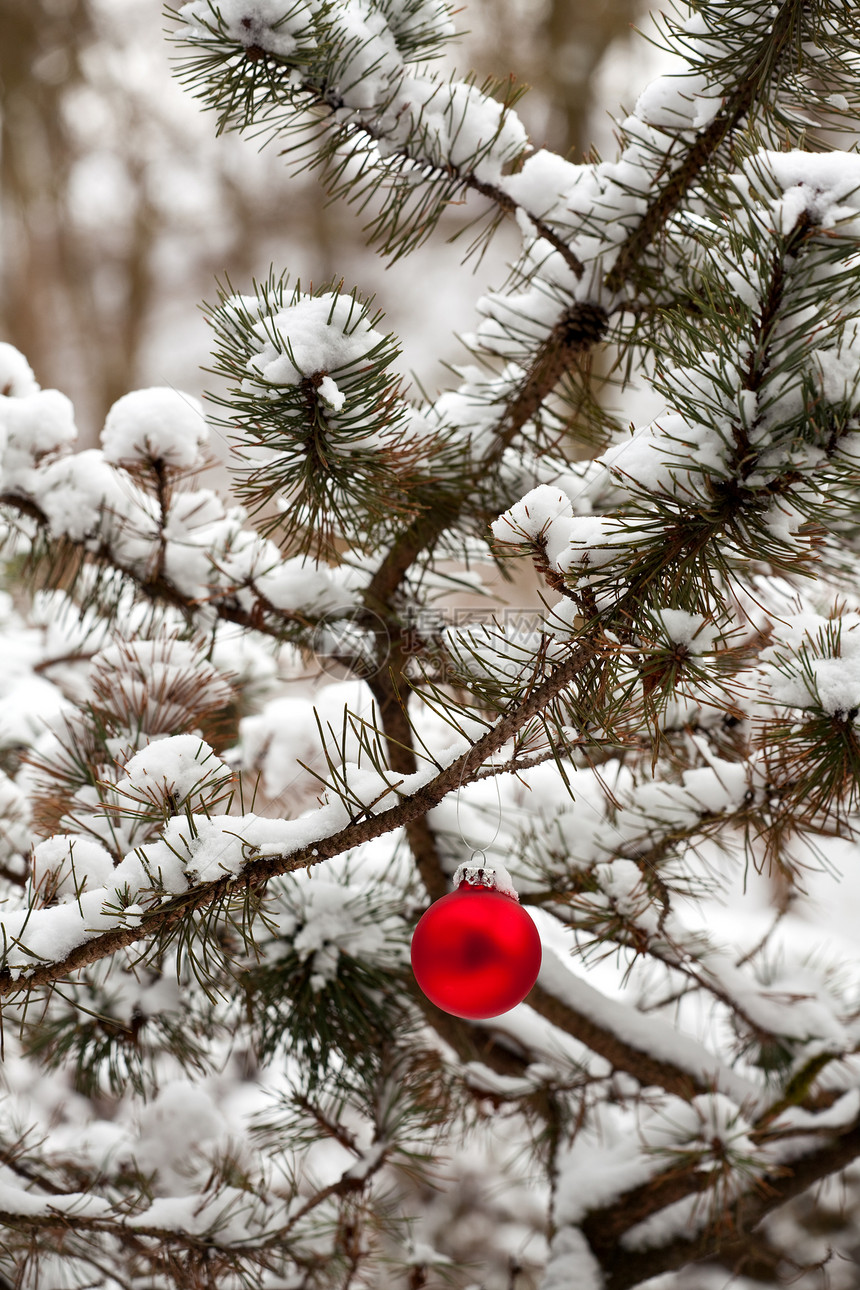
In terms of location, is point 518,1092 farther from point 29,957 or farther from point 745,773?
point 29,957

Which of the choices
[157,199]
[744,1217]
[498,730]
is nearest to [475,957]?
[498,730]

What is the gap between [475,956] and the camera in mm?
374

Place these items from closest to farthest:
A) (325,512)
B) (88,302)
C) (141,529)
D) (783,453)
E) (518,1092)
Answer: (783,453) → (325,512) → (141,529) → (518,1092) → (88,302)

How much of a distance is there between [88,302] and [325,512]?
9.66ft

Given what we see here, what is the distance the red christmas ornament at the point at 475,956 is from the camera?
0.37 m

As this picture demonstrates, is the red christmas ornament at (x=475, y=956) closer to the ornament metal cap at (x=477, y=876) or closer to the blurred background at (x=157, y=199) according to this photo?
the ornament metal cap at (x=477, y=876)

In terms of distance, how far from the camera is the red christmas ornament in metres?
0.37

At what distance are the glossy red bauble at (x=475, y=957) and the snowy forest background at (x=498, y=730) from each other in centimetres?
6

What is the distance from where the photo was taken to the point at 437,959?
1.24ft

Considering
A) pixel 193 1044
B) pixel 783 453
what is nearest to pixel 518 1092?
pixel 193 1044

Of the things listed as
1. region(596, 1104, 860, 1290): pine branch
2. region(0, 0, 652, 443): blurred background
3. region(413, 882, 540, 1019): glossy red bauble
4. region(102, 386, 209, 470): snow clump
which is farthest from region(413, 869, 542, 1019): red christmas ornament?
region(0, 0, 652, 443): blurred background

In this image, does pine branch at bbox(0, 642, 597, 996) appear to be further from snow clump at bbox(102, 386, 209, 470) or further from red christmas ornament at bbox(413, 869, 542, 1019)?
snow clump at bbox(102, 386, 209, 470)

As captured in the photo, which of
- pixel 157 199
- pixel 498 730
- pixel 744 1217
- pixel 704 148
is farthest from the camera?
pixel 157 199

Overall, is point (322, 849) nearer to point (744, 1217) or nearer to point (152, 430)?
point (152, 430)
